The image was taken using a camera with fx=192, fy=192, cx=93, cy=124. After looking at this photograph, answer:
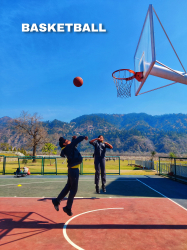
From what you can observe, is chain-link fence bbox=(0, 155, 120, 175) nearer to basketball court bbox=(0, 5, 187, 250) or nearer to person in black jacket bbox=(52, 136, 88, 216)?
basketball court bbox=(0, 5, 187, 250)

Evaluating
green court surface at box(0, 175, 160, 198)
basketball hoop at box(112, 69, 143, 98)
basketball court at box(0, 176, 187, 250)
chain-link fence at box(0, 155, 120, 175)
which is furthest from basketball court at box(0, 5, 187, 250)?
chain-link fence at box(0, 155, 120, 175)

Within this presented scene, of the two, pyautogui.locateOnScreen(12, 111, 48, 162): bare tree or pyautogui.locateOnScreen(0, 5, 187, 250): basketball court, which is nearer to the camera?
pyautogui.locateOnScreen(0, 5, 187, 250): basketball court

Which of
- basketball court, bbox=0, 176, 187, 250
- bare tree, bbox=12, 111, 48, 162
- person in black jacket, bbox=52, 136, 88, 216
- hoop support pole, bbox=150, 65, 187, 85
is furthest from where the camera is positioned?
bare tree, bbox=12, 111, 48, 162

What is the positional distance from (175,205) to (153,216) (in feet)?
5.66

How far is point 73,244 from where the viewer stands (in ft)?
12.5

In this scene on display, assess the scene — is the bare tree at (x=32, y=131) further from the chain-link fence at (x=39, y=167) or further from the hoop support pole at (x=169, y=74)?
the hoop support pole at (x=169, y=74)

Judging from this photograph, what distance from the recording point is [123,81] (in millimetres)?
9594

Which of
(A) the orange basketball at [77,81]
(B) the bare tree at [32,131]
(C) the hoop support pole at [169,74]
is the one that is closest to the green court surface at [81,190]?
(A) the orange basketball at [77,81]

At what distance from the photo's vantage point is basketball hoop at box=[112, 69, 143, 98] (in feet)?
30.1

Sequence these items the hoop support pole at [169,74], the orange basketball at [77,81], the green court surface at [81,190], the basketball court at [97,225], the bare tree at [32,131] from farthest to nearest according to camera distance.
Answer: the bare tree at [32,131] → the green court surface at [81,190] → the orange basketball at [77,81] → the hoop support pole at [169,74] → the basketball court at [97,225]

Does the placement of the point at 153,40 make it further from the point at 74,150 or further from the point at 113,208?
the point at 113,208

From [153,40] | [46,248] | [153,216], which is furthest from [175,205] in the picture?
[153,40]

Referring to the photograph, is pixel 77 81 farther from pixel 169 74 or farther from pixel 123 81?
pixel 169 74

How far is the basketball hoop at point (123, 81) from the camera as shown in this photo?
9164 millimetres
